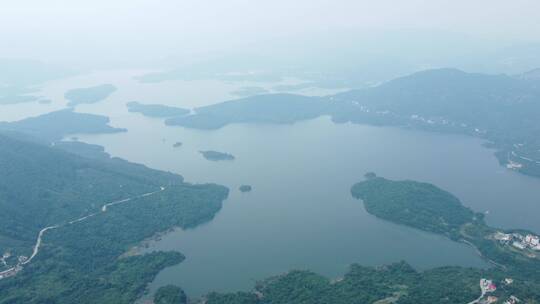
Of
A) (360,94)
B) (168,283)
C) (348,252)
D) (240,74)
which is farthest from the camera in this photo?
(240,74)

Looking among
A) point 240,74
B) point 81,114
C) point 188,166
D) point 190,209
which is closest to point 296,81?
point 240,74

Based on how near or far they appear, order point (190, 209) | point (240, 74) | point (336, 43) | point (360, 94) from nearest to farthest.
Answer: point (190, 209), point (360, 94), point (240, 74), point (336, 43)

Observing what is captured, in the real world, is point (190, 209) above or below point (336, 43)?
below

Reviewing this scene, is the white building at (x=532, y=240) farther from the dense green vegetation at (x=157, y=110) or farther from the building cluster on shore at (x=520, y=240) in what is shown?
the dense green vegetation at (x=157, y=110)

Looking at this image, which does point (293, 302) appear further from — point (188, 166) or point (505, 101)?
point (505, 101)

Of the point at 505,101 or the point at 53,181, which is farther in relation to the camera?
the point at 505,101

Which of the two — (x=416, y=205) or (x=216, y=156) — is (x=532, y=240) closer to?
(x=416, y=205)

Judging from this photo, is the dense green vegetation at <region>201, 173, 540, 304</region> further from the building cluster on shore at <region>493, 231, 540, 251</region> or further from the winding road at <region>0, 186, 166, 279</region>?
the winding road at <region>0, 186, 166, 279</region>
